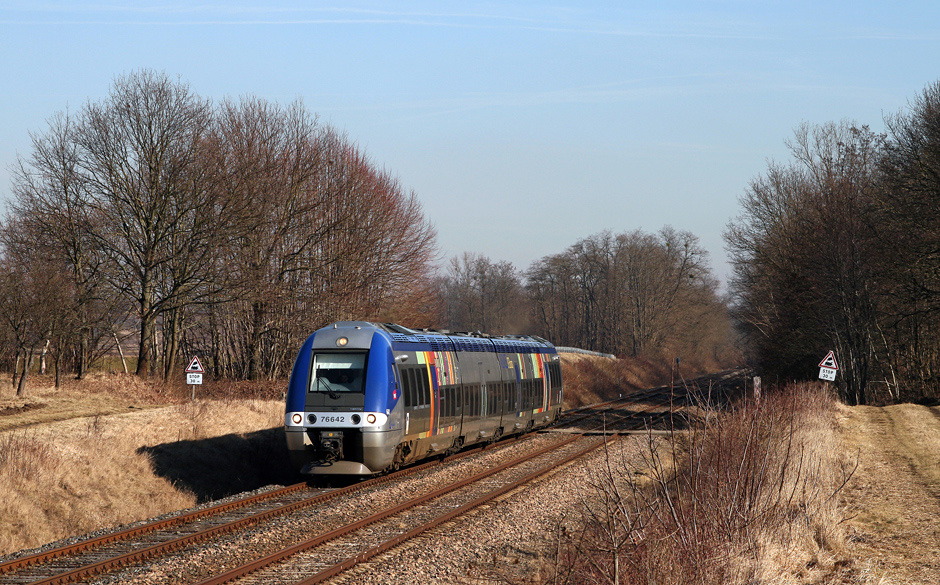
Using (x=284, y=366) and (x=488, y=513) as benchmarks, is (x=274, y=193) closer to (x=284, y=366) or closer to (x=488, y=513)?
(x=284, y=366)

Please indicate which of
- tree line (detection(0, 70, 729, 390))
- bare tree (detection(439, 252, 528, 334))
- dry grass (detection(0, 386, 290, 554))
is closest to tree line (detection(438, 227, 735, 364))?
bare tree (detection(439, 252, 528, 334))

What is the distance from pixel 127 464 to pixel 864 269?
2984 cm

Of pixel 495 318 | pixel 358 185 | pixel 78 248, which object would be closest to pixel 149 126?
pixel 78 248

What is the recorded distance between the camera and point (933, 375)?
119ft

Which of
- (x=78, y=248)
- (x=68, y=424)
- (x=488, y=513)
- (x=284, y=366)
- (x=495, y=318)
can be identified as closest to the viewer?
(x=488, y=513)

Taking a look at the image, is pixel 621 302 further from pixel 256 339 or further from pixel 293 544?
pixel 293 544

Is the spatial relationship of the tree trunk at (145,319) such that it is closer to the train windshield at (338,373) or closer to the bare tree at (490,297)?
the train windshield at (338,373)

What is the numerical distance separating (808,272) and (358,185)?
22.0 meters

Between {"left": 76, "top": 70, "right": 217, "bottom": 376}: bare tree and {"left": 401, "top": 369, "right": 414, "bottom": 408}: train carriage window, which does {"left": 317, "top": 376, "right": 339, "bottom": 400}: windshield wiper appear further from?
{"left": 76, "top": 70, "right": 217, "bottom": 376}: bare tree

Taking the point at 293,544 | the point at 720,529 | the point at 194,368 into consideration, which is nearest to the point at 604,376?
the point at 194,368

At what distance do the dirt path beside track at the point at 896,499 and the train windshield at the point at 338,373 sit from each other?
→ 900 cm

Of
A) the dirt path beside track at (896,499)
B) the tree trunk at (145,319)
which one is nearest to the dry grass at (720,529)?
the dirt path beside track at (896,499)

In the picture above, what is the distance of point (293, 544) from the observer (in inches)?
430

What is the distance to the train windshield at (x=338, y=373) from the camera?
16.6 meters
